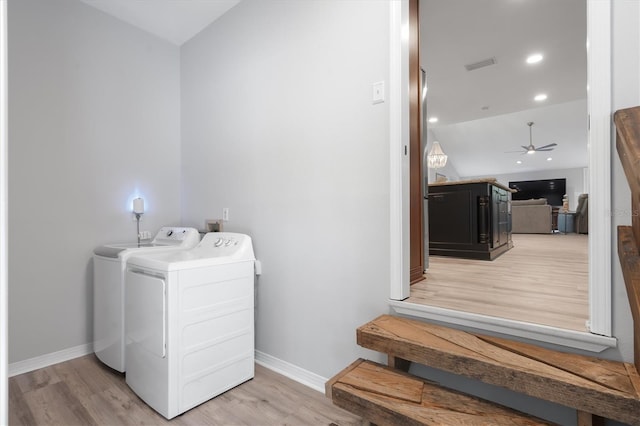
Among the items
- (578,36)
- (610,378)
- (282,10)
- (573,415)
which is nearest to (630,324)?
(610,378)

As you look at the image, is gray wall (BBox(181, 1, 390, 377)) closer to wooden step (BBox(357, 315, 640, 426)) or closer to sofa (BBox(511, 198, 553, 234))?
wooden step (BBox(357, 315, 640, 426))

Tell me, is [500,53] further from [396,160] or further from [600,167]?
[600,167]

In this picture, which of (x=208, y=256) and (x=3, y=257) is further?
(x=208, y=256)

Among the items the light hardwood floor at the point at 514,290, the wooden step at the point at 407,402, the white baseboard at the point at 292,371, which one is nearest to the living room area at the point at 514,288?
the light hardwood floor at the point at 514,290

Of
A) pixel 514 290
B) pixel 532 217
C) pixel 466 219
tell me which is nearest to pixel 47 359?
pixel 514 290

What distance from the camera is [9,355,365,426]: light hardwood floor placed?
5.29 feet

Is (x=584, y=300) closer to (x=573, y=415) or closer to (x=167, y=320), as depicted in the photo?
(x=573, y=415)

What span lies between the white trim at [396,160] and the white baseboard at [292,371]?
2.64ft

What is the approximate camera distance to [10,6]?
2199 millimetres

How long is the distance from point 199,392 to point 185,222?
1.81 m

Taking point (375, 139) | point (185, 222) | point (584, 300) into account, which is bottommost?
point (584, 300)

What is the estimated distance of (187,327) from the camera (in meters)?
1.70

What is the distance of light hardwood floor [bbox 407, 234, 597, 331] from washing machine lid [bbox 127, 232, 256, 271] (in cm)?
115

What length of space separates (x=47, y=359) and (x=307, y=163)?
245 cm
